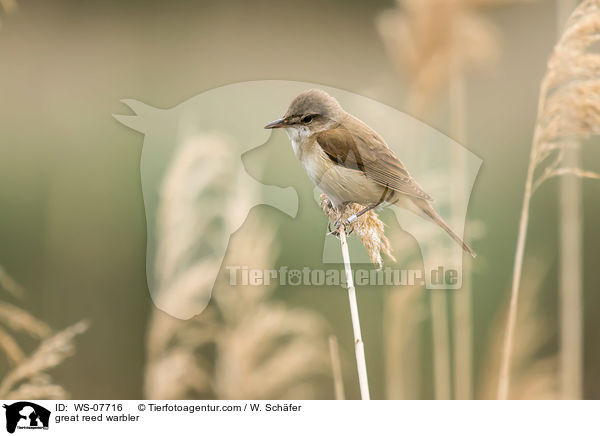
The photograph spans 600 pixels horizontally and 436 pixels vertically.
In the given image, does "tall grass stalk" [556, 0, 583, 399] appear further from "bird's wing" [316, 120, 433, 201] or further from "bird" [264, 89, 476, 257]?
"bird's wing" [316, 120, 433, 201]

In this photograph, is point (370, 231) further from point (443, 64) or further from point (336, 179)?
point (443, 64)

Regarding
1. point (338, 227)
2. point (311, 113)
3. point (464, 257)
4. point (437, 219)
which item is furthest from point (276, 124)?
point (464, 257)

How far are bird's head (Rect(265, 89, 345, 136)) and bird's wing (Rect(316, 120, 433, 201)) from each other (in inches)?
1.2

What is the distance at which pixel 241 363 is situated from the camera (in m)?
1.77

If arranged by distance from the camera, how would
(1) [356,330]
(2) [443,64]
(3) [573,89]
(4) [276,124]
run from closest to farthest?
(1) [356,330], (3) [573,89], (2) [443,64], (4) [276,124]

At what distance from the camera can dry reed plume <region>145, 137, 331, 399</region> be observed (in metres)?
1.78

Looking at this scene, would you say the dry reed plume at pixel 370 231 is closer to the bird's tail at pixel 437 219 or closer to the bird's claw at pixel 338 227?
the bird's claw at pixel 338 227

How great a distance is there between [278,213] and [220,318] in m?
0.39

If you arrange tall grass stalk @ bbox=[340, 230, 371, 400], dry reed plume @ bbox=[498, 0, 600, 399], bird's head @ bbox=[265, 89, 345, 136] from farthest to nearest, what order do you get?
bird's head @ bbox=[265, 89, 345, 136] < dry reed plume @ bbox=[498, 0, 600, 399] < tall grass stalk @ bbox=[340, 230, 371, 400]

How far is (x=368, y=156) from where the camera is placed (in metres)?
1.77

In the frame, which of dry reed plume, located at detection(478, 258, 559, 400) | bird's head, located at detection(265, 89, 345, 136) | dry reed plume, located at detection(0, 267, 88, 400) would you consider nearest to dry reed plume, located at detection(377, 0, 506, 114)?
bird's head, located at detection(265, 89, 345, 136)

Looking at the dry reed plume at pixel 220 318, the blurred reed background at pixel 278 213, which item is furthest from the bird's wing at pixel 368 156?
the dry reed plume at pixel 220 318

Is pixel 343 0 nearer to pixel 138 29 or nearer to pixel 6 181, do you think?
pixel 138 29

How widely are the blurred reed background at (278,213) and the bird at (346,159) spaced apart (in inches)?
3.4
